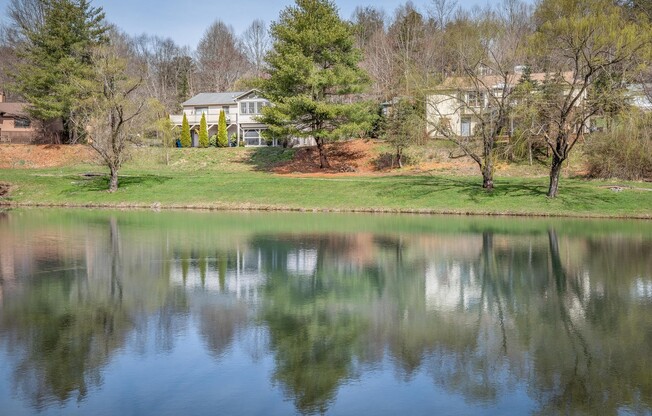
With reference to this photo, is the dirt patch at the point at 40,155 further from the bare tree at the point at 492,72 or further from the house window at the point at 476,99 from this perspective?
the bare tree at the point at 492,72

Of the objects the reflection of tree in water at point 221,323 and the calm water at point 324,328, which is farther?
the reflection of tree in water at point 221,323

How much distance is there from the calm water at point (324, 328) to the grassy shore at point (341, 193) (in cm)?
1171

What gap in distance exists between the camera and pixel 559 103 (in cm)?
3441

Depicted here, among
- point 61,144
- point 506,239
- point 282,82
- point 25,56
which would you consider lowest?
point 506,239

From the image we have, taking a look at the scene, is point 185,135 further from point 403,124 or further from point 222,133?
point 403,124

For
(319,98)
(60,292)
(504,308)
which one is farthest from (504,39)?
(60,292)

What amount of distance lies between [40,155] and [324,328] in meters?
53.0

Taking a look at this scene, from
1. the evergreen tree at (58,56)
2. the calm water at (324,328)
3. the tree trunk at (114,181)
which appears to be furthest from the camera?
the evergreen tree at (58,56)

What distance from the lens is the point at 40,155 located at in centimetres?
5672

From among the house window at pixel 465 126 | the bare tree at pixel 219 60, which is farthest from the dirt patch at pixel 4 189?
the bare tree at pixel 219 60

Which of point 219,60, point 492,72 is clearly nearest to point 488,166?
point 492,72

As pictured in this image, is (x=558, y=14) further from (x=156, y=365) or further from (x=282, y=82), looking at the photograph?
(x=156, y=365)

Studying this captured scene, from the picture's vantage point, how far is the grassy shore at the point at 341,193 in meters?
33.2

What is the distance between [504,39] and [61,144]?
41749 mm
